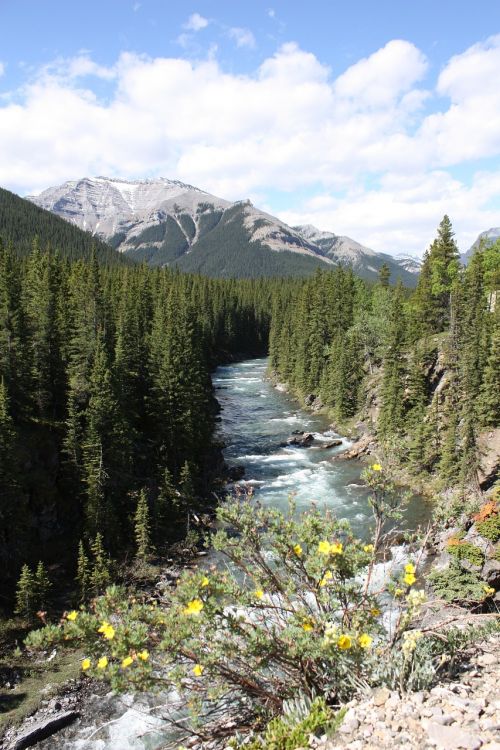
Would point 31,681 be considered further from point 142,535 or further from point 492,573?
point 492,573

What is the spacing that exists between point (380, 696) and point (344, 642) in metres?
1.03

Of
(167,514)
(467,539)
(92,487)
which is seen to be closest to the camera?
(467,539)

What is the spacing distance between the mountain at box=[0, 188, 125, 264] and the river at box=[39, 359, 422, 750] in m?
119

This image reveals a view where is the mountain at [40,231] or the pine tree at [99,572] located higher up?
the mountain at [40,231]

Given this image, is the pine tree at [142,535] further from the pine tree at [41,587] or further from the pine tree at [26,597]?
the pine tree at [26,597]

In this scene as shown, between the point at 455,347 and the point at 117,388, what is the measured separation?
30201mm

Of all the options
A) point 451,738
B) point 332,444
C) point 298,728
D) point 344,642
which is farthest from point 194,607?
point 332,444

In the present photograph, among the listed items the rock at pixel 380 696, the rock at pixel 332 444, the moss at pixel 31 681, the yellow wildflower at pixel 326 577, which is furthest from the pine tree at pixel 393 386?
the rock at pixel 380 696

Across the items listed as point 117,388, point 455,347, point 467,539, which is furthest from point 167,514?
point 455,347

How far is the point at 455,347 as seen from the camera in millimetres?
42406

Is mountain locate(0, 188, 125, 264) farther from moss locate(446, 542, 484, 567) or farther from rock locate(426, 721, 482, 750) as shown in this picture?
rock locate(426, 721, 482, 750)

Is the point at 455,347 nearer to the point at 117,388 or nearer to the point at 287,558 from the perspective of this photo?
the point at 117,388

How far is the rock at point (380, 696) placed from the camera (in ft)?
18.8

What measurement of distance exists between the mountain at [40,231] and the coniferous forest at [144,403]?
111 m
